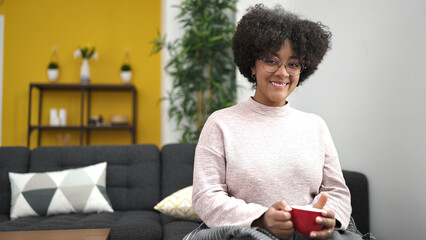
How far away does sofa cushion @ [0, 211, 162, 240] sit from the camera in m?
1.98

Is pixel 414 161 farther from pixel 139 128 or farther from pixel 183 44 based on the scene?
pixel 139 128

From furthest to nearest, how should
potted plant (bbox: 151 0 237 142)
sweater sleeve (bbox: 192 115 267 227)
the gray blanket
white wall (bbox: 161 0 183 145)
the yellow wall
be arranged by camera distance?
the yellow wall, white wall (bbox: 161 0 183 145), potted plant (bbox: 151 0 237 142), sweater sleeve (bbox: 192 115 267 227), the gray blanket

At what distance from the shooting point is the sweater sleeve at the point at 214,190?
1.16 meters

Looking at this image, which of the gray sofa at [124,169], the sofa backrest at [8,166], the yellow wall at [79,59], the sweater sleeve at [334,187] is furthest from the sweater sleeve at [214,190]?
the yellow wall at [79,59]

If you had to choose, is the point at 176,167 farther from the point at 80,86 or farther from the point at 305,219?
the point at 80,86

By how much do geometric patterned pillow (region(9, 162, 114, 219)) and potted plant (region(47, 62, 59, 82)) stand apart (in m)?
2.60

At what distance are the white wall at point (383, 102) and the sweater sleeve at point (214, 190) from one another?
79 cm

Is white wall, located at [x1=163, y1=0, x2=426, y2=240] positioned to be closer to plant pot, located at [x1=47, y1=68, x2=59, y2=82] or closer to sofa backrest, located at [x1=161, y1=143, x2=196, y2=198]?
sofa backrest, located at [x1=161, y1=143, x2=196, y2=198]

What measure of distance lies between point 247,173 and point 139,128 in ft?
12.7

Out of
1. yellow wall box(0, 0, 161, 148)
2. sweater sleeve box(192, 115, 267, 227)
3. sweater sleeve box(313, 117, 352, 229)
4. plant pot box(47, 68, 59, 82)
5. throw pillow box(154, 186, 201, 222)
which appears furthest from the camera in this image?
yellow wall box(0, 0, 161, 148)

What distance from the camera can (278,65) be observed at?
1320 millimetres

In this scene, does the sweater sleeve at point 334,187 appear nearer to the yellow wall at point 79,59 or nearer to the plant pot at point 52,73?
the yellow wall at point 79,59

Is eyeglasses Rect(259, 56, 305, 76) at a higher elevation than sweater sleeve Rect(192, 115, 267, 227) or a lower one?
higher

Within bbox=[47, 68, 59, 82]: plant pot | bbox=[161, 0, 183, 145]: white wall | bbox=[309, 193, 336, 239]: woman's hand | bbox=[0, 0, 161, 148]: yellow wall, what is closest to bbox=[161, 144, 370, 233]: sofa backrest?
bbox=[309, 193, 336, 239]: woman's hand
